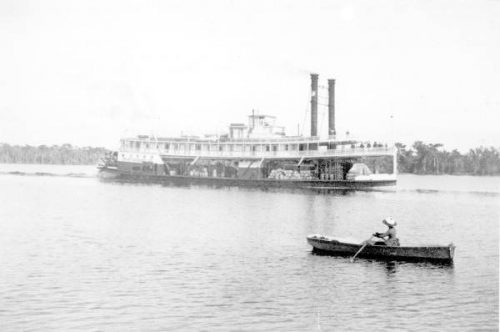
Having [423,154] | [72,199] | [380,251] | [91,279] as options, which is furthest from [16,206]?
[423,154]

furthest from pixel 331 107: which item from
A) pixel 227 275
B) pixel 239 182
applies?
pixel 227 275

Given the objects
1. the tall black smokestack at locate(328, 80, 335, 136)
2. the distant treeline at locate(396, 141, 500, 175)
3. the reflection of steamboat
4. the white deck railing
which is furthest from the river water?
the distant treeline at locate(396, 141, 500, 175)

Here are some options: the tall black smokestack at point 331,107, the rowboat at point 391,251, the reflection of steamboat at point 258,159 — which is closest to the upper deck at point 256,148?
the reflection of steamboat at point 258,159

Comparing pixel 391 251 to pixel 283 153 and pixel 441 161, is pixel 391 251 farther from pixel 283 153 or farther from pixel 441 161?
pixel 441 161

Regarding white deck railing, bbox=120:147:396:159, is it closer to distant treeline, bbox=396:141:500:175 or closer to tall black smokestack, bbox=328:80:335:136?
tall black smokestack, bbox=328:80:335:136

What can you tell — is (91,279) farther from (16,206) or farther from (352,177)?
(352,177)

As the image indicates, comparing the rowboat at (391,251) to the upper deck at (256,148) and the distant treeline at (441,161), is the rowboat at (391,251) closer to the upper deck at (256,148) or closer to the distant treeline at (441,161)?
the upper deck at (256,148)
